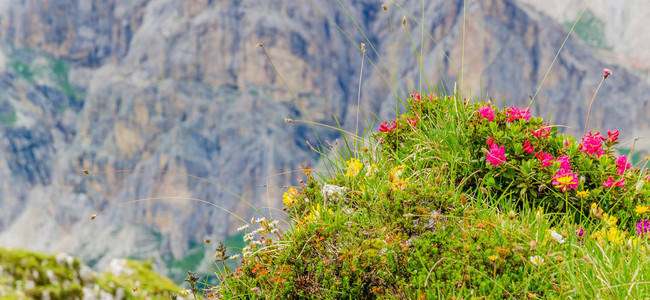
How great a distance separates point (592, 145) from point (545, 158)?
866 mm

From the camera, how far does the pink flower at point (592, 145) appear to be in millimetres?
4281

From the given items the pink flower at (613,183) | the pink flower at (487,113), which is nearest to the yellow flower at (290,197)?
the pink flower at (487,113)

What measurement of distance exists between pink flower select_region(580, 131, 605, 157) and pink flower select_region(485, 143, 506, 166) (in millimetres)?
1121

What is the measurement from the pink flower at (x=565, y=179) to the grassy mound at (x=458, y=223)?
12mm

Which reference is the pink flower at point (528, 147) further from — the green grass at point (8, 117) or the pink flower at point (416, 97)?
the green grass at point (8, 117)

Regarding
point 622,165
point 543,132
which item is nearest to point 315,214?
point 543,132

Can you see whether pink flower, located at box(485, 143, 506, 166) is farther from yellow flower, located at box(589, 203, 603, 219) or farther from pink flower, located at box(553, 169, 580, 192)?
yellow flower, located at box(589, 203, 603, 219)

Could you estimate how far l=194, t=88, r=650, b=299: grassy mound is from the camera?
2826 mm

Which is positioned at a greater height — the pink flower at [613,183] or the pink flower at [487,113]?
the pink flower at [487,113]

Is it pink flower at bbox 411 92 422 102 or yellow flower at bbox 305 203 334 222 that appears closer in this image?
yellow flower at bbox 305 203 334 222

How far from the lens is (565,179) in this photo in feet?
11.4

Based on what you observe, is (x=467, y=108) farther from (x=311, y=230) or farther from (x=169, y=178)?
(x=169, y=178)

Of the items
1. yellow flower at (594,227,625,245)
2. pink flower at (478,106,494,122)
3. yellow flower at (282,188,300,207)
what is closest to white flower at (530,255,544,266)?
yellow flower at (594,227,625,245)

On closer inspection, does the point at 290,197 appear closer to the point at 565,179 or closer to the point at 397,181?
the point at 397,181
